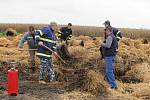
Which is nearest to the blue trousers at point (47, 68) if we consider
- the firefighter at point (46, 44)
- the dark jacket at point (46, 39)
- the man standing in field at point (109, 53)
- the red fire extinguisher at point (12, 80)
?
the firefighter at point (46, 44)

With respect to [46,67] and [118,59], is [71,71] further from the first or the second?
[118,59]

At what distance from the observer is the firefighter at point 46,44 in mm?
13227

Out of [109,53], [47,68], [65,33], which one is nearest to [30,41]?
[47,68]

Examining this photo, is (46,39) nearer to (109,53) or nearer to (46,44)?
(46,44)

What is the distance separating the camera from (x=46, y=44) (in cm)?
1332

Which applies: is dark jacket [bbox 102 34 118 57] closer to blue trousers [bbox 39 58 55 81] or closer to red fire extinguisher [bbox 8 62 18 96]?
blue trousers [bbox 39 58 55 81]

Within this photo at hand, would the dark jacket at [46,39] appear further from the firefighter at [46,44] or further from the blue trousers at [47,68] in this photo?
the blue trousers at [47,68]

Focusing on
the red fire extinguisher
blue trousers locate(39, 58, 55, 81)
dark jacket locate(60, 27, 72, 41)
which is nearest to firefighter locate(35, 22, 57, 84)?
blue trousers locate(39, 58, 55, 81)

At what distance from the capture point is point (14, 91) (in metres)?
11.1

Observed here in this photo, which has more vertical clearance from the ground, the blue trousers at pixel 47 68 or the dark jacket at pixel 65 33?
the dark jacket at pixel 65 33

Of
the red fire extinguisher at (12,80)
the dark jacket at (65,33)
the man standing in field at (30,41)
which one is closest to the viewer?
the red fire extinguisher at (12,80)

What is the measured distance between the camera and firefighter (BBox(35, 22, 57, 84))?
1323 cm

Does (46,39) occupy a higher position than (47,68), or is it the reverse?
(46,39)

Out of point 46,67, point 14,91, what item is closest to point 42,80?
point 46,67
